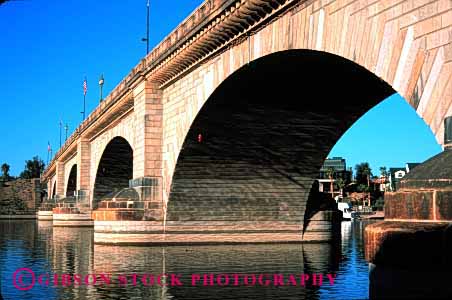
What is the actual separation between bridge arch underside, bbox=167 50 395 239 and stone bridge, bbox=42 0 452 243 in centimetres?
6

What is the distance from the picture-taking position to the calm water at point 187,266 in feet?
47.4

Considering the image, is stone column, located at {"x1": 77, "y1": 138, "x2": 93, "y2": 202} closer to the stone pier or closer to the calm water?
the calm water

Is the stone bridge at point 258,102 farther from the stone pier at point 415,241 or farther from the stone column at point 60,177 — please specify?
the stone column at point 60,177

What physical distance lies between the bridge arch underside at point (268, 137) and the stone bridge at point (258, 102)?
61 mm

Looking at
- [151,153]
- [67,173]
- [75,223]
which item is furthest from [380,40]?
[67,173]

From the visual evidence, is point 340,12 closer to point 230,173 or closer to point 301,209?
point 230,173

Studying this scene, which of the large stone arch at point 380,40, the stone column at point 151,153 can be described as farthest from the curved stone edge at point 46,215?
the large stone arch at point 380,40

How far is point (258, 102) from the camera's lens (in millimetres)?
22328

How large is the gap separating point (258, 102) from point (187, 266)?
6510mm

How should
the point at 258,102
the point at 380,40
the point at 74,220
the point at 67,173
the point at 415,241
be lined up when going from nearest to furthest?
the point at 415,241 < the point at 380,40 < the point at 258,102 < the point at 74,220 < the point at 67,173

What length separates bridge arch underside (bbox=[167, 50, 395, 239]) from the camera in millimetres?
19609

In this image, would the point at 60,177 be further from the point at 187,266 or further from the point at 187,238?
the point at 187,266

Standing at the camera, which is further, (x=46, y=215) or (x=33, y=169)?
(x=33, y=169)

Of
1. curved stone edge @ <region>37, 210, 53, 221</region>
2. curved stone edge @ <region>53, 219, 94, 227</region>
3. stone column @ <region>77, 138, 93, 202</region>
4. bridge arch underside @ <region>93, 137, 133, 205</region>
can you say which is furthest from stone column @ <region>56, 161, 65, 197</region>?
bridge arch underside @ <region>93, 137, 133, 205</region>
